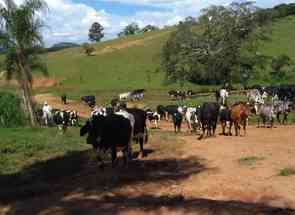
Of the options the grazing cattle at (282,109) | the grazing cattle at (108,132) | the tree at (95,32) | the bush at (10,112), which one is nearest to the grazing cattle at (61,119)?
the bush at (10,112)

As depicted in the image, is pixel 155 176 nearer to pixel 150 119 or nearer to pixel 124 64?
pixel 150 119

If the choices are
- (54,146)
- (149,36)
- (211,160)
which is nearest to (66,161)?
(54,146)

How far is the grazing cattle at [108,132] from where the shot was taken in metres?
17.9

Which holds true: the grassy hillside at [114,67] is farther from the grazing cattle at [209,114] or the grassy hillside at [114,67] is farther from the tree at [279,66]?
the grazing cattle at [209,114]

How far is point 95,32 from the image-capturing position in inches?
7062

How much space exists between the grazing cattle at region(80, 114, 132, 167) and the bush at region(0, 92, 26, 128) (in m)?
14.4

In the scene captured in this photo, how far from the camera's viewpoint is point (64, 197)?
14.2 m

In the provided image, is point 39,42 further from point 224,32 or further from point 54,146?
point 224,32

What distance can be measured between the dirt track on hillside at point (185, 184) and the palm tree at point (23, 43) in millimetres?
10730

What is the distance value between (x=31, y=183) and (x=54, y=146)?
19.1 ft

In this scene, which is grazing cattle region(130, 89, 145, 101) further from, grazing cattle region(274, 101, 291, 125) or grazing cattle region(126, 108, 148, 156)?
grazing cattle region(126, 108, 148, 156)

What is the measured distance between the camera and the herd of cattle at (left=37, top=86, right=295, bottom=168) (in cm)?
1808

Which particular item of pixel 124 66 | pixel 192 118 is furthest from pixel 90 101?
pixel 124 66

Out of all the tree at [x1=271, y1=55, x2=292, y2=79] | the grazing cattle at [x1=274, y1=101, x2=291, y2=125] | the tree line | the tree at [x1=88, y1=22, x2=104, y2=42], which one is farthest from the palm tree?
the tree at [x1=88, y1=22, x2=104, y2=42]
